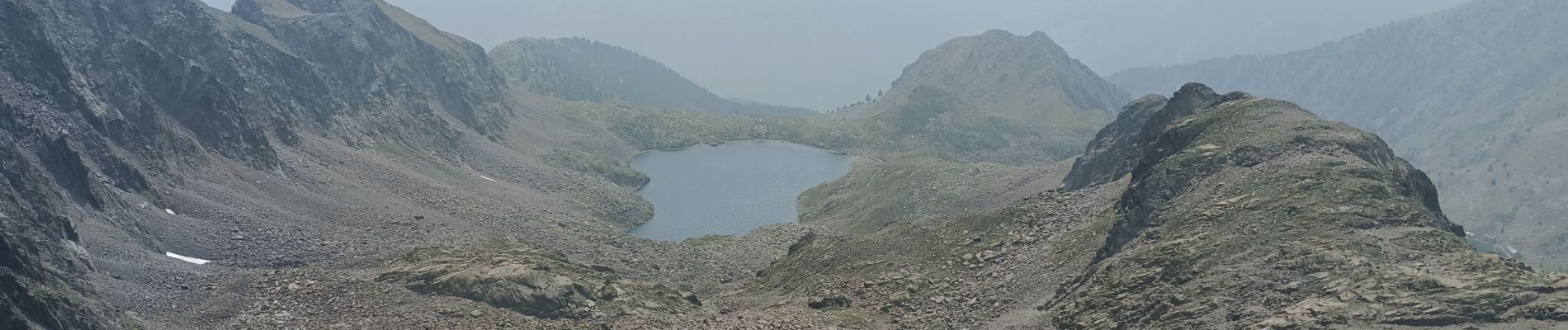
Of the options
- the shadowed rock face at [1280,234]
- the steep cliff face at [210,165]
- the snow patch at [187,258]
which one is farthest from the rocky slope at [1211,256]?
the snow patch at [187,258]

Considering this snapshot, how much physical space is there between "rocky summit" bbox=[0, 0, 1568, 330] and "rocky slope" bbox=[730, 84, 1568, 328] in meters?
0.21

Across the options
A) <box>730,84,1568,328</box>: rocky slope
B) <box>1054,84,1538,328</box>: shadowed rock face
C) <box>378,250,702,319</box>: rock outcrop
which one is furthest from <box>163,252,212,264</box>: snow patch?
<box>1054,84,1538,328</box>: shadowed rock face

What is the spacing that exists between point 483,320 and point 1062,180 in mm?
72590

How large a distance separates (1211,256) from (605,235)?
273ft

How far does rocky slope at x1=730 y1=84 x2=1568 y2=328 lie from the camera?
52.3 metres

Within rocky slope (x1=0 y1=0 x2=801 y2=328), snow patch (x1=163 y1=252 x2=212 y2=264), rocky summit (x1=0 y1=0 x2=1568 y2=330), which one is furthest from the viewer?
snow patch (x1=163 y1=252 x2=212 y2=264)

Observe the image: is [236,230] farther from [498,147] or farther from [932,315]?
[498,147]

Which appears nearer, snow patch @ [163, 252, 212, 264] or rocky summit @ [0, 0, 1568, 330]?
rocky summit @ [0, 0, 1568, 330]

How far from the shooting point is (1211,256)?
6269 centimetres

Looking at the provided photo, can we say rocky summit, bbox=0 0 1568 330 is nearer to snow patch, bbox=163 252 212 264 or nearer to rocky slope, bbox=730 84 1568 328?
rocky slope, bbox=730 84 1568 328

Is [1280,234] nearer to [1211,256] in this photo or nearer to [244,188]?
[1211,256]

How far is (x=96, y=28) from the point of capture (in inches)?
5172

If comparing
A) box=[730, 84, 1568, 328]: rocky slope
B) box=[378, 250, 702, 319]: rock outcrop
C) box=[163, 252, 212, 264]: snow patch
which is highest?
box=[730, 84, 1568, 328]: rocky slope

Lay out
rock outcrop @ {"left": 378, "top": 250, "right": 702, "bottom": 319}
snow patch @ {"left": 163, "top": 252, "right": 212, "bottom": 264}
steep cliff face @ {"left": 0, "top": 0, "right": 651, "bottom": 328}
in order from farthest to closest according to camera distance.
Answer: snow patch @ {"left": 163, "top": 252, "right": 212, "bottom": 264} < steep cliff face @ {"left": 0, "top": 0, "right": 651, "bottom": 328} < rock outcrop @ {"left": 378, "top": 250, "right": 702, "bottom": 319}
